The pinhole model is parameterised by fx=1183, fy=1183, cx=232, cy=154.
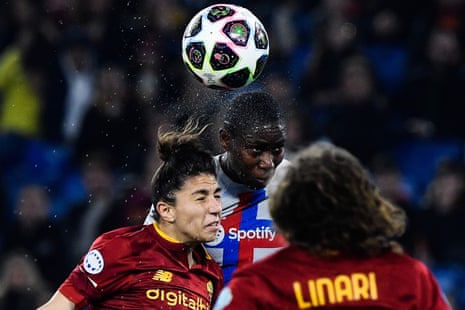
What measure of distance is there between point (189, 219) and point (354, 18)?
6.66m

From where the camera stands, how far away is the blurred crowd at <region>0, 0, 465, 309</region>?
A: 9.84 meters

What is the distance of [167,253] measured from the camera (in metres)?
5.15

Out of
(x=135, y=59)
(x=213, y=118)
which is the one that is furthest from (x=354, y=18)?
(x=213, y=118)

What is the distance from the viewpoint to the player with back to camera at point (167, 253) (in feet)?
16.5

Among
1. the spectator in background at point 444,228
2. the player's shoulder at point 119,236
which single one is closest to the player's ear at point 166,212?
the player's shoulder at point 119,236

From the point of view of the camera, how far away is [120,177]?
35.2ft

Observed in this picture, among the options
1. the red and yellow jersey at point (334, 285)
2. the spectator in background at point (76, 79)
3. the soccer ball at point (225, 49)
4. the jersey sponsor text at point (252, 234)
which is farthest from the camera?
the spectator in background at point (76, 79)

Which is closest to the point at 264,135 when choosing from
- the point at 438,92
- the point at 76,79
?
the point at 438,92

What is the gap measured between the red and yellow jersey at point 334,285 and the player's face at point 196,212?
138 centimetres

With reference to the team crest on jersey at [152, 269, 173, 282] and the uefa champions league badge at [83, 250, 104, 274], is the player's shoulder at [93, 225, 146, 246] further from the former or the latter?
the team crest on jersey at [152, 269, 173, 282]

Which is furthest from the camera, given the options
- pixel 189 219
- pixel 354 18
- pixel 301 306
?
pixel 354 18

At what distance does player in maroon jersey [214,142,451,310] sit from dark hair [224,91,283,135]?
1.82 m

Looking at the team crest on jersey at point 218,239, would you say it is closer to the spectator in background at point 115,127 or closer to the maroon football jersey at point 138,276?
the maroon football jersey at point 138,276

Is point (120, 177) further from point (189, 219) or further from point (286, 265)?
point (286, 265)
